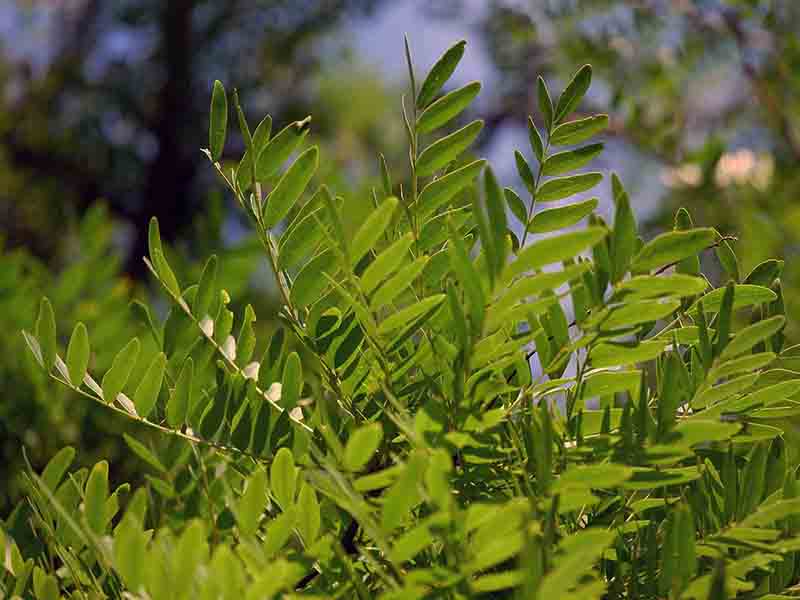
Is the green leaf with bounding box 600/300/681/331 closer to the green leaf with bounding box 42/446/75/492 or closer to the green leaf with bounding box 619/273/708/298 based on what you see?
the green leaf with bounding box 619/273/708/298

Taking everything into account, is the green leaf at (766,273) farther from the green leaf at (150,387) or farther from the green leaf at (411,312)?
the green leaf at (150,387)

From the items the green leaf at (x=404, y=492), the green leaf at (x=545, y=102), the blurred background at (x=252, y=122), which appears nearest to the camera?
the green leaf at (x=404, y=492)

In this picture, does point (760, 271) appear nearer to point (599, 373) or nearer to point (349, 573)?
point (599, 373)

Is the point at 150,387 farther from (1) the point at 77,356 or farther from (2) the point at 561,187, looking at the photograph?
(2) the point at 561,187

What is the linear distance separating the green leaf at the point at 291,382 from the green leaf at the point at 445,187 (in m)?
0.08

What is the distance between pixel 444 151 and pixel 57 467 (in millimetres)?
201

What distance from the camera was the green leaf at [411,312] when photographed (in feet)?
0.84

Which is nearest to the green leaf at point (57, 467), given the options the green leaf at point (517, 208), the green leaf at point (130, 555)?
the green leaf at point (130, 555)

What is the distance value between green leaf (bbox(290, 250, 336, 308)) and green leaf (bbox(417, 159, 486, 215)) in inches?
1.7

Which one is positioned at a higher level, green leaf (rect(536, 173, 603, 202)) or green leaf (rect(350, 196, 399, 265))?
green leaf (rect(536, 173, 603, 202))

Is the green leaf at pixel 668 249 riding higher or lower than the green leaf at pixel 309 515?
higher

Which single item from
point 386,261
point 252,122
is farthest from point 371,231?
point 252,122

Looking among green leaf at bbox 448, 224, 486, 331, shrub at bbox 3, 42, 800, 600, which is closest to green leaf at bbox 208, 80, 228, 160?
shrub at bbox 3, 42, 800, 600

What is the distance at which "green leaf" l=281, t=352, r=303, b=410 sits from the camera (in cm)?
30
